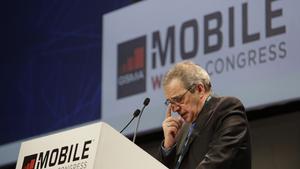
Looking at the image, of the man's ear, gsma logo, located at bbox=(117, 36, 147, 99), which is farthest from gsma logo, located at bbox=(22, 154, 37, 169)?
gsma logo, located at bbox=(117, 36, 147, 99)

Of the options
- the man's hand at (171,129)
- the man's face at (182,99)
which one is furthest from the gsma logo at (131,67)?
the man's face at (182,99)

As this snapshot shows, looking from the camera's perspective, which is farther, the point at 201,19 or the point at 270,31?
the point at 201,19

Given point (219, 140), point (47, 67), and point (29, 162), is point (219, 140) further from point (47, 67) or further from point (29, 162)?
point (47, 67)

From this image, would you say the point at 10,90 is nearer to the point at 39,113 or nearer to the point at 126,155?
the point at 39,113

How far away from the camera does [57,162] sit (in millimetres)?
2650

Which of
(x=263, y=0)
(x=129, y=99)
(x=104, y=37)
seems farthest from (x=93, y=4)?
(x=263, y=0)

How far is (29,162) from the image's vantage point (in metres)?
2.80

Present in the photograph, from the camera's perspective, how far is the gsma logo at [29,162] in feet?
9.11

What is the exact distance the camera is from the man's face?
2.97m

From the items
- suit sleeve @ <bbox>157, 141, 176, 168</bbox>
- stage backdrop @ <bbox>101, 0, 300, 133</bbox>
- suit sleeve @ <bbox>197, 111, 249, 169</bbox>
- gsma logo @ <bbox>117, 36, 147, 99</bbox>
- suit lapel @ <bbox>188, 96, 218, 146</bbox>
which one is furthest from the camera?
gsma logo @ <bbox>117, 36, 147, 99</bbox>

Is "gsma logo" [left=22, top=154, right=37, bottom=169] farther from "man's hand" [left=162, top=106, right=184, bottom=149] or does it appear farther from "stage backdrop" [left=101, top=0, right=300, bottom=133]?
"stage backdrop" [left=101, top=0, right=300, bottom=133]

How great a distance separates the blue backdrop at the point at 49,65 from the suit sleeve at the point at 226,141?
7.22ft

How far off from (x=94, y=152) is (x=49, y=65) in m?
3.04

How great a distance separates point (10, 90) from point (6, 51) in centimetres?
32
